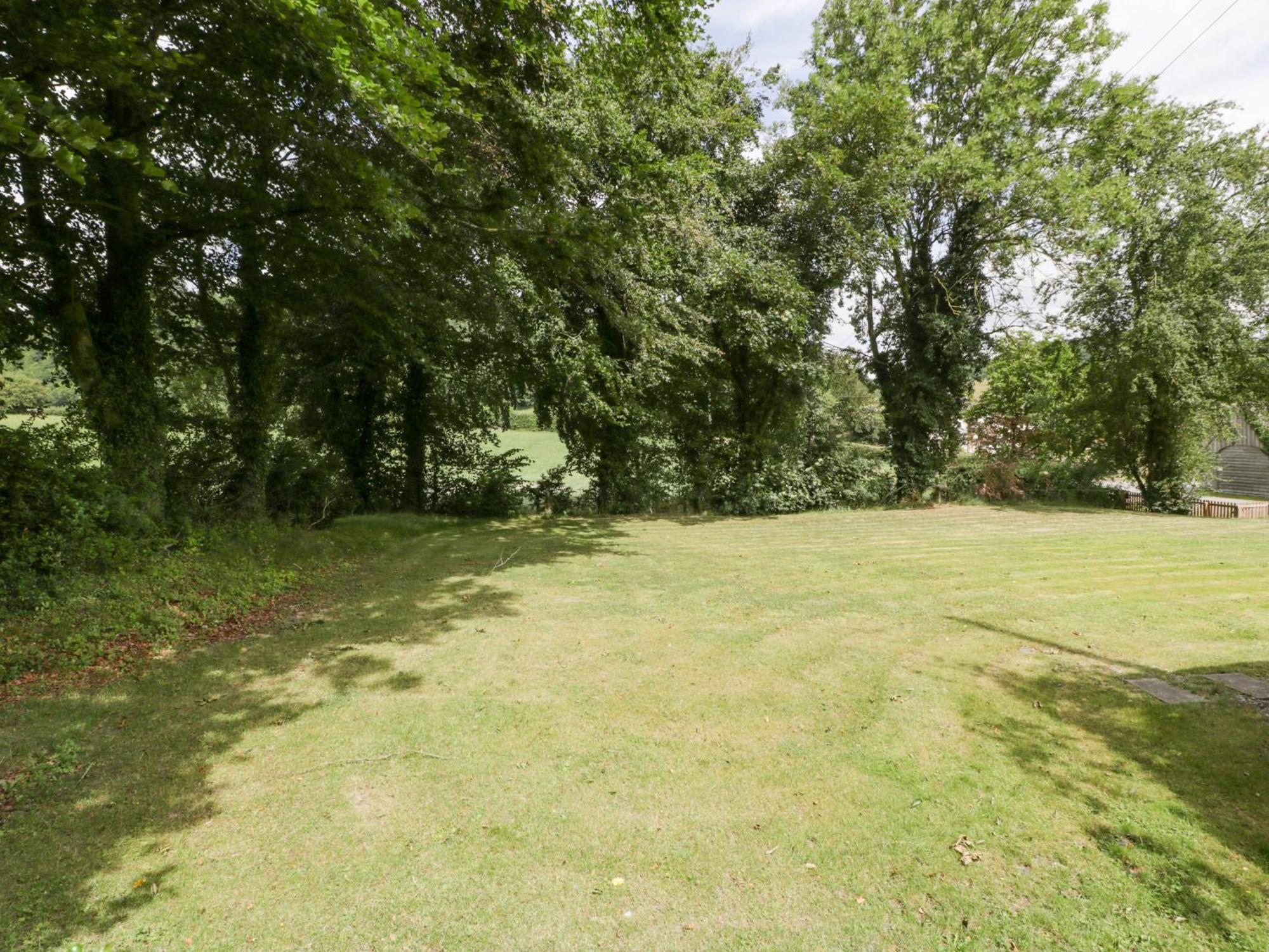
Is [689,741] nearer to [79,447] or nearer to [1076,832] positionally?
[1076,832]

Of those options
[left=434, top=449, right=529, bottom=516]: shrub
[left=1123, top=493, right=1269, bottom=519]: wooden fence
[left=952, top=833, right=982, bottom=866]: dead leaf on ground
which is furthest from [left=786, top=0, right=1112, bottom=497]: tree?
[left=952, top=833, right=982, bottom=866]: dead leaf on ground

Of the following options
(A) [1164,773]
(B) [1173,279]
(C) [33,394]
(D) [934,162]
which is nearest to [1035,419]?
(B) [1173,279]

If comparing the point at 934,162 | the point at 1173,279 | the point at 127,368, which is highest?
the point at 934,162

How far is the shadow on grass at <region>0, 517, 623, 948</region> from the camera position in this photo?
2.71 metres

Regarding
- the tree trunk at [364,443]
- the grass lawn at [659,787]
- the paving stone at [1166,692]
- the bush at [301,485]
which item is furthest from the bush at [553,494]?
the paving stone at [1166,692]

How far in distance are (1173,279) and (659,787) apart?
74.6ft

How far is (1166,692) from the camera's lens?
4641 millimetres

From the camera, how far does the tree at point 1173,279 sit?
16.9 m

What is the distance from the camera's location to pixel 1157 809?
10.8 ft

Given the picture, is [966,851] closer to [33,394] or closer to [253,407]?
[253,407]

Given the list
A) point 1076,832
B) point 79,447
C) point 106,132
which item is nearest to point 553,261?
point 106,132

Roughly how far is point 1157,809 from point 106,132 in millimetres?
8175

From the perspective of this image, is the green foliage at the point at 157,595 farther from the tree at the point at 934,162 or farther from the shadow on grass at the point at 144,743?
the tree at the point at 934,162

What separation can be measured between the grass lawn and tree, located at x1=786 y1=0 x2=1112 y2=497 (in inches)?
511
